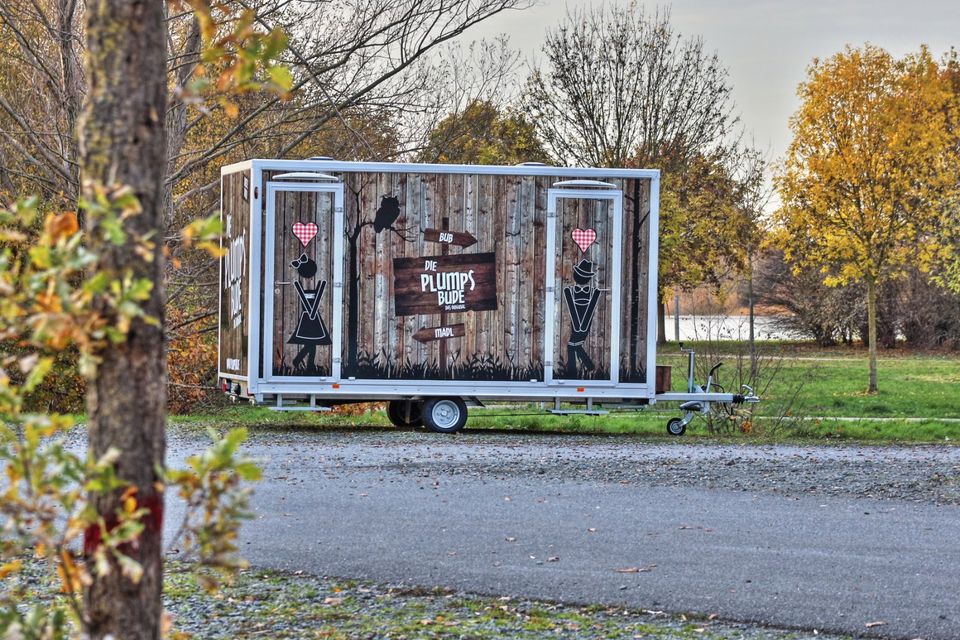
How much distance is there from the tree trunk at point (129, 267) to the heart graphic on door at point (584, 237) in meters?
11.6

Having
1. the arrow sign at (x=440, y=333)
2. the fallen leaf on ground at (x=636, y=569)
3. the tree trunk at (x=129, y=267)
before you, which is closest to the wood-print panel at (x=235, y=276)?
the arrow sign at (x=440, y=333)

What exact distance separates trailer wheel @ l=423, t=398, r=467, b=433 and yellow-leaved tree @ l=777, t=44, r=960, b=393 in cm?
1306

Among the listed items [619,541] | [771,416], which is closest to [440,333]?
[771,416]

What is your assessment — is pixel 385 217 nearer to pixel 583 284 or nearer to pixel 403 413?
pixel 583 284

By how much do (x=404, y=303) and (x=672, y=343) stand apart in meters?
29.0

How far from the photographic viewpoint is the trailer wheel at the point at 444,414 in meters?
14.1

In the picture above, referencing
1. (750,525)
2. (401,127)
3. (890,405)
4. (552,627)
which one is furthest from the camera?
(890,405)

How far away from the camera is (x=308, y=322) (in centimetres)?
1373

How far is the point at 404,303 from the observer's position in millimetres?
13844

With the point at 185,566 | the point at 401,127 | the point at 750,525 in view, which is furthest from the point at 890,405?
the point at 185,566

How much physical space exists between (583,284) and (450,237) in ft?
5.29

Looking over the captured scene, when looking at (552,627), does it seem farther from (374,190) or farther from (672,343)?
(672,343)

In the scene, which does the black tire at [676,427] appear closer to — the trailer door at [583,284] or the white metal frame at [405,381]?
the white metal frame at [405,381]

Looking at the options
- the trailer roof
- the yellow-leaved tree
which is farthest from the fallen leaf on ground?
the yellow-leaved tree
